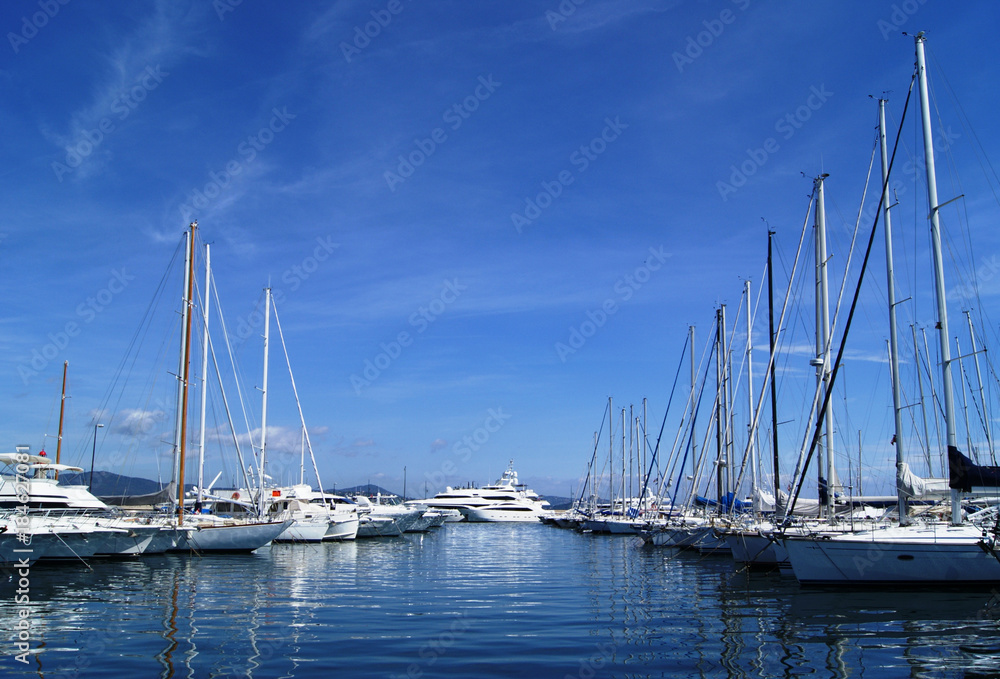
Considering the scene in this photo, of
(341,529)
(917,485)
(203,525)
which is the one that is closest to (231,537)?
(203,525)

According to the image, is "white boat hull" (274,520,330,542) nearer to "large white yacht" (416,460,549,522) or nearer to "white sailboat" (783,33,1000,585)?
"white sailboat" (783,33,1000,585)

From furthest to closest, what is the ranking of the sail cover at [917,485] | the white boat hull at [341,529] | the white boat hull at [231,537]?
the white boat hull at [341,529]
the white boat hull at [231,537]
the sail cover at [917,485]

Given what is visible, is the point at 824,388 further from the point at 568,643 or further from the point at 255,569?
the point at 255,569

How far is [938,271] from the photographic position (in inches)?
795

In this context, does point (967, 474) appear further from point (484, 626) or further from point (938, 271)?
point (484, 626)

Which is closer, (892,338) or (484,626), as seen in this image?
(484,626)

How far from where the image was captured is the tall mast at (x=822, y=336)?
25688mm

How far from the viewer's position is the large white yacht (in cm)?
9869

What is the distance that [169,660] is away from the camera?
1208cm

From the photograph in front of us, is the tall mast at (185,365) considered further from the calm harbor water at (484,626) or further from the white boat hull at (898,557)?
the white boat hull at (898,557)

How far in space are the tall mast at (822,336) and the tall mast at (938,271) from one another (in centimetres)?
545

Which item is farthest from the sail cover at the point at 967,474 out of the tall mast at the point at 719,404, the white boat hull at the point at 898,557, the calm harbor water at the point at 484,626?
the tall mast at the point at 719,404

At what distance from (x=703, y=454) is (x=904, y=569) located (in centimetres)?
2271

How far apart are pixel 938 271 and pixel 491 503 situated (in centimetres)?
8665
